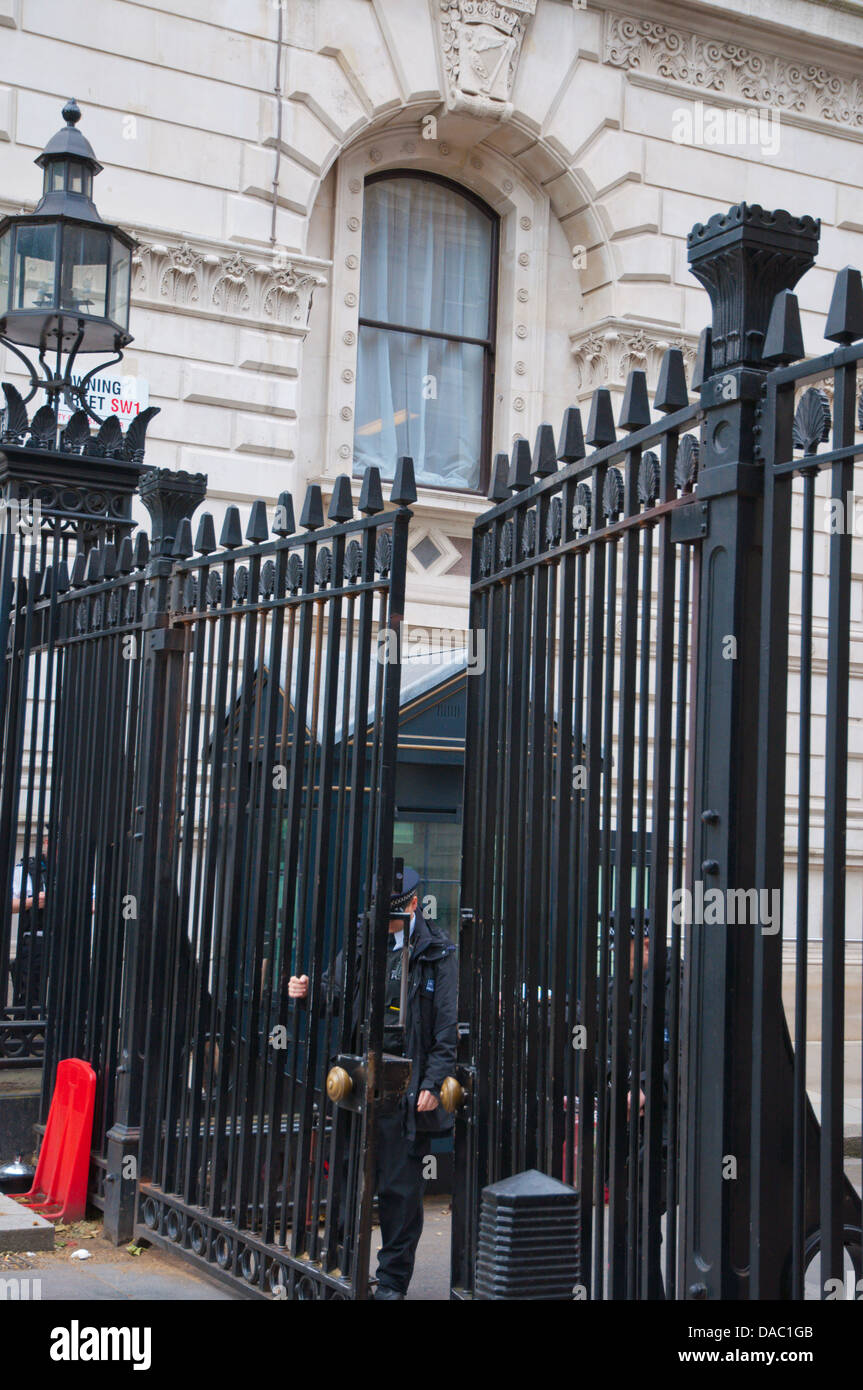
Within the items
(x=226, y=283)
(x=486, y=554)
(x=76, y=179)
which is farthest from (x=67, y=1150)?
(x=226, y=283)

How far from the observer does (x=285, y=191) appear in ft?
44.6

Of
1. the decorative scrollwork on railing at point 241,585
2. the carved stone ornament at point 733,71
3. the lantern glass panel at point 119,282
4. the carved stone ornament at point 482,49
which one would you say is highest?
the carved stone ornament at point 733,71

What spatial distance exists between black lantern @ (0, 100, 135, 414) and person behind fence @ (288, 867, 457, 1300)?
370 cm

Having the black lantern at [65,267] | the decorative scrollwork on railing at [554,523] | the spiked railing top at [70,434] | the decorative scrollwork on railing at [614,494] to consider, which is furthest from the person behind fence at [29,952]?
the decorative scrollwork on railing at [614,494]

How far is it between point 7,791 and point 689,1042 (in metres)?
5.57

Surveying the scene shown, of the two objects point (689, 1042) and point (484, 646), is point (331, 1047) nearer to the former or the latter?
point (484, 646)

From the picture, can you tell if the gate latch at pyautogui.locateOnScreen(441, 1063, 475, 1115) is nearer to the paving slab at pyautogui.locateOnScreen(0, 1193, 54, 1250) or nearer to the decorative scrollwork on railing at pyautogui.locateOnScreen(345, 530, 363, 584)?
the decorative scrollwork on railing at pyautogui.locateOnScreen(345, 530, 363, 584)

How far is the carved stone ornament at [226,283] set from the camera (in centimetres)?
1284

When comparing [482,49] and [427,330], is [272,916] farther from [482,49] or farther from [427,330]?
[482,49]

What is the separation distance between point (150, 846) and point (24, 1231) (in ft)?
5.53

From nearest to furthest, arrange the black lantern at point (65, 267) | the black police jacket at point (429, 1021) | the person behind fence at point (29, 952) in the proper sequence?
the black police jacket at point (429, 1021)
the person behind fence at point (29, 952)
the black lantern at point (65, 267)

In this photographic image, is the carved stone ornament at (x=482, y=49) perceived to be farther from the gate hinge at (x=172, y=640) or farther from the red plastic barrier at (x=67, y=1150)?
the red plastic barrier at (x=67, y=1150)

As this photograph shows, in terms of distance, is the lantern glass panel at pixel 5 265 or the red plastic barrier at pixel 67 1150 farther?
the lantern glass panel at pixel 5 265

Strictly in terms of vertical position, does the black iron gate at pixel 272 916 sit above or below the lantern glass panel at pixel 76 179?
below
